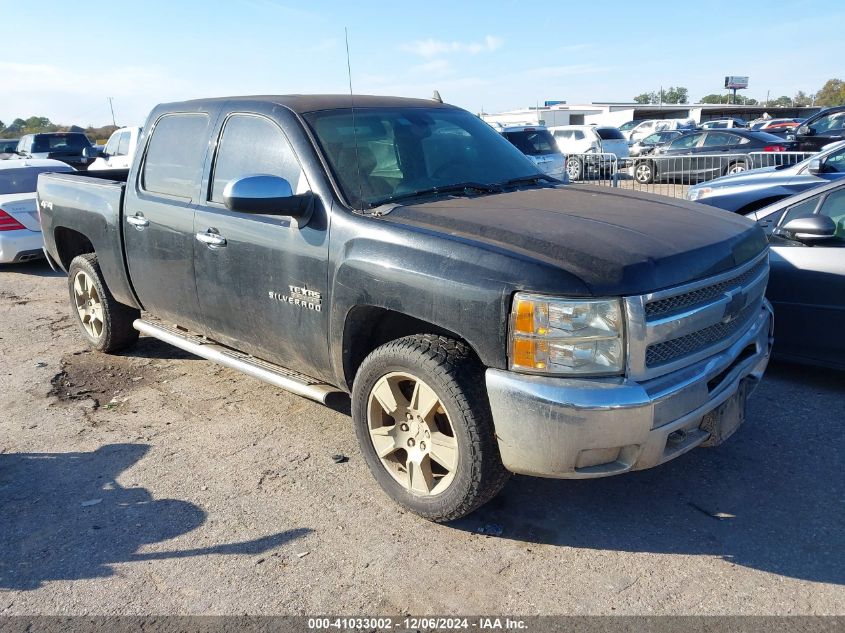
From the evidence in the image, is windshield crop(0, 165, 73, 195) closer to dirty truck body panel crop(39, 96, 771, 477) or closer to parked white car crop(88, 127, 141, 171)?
dirty truck body panel crop(39, 96, 771, 477)

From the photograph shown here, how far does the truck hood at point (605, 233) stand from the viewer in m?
2.88

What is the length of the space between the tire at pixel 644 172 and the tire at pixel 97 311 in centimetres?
1527

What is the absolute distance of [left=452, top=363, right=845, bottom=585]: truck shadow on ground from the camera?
316 centimetres

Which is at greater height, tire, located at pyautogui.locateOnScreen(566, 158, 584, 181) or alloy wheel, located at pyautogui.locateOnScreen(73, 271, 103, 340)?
tire, located at pyautogui.locateOnScreen(566, 158, 584, 181)

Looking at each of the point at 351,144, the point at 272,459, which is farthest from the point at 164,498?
the point at 351,144

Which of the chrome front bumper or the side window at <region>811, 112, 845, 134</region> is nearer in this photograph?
the chrome front bumper

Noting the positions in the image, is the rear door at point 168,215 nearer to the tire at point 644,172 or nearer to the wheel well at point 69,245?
the wheel well at point 69,245

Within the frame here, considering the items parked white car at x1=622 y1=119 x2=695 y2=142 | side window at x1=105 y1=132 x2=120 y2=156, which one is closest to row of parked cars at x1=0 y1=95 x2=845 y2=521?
side window at x1=105 y1=132 x2=120 y2=156

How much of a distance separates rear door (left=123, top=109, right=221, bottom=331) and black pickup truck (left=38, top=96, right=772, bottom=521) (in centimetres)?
2

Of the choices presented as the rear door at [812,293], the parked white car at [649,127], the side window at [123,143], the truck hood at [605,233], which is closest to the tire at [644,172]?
the side window at [123,143]

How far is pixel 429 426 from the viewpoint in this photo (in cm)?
333

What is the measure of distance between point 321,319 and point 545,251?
1275mm

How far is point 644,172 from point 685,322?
669 inches

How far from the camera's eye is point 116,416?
15.9 feet
